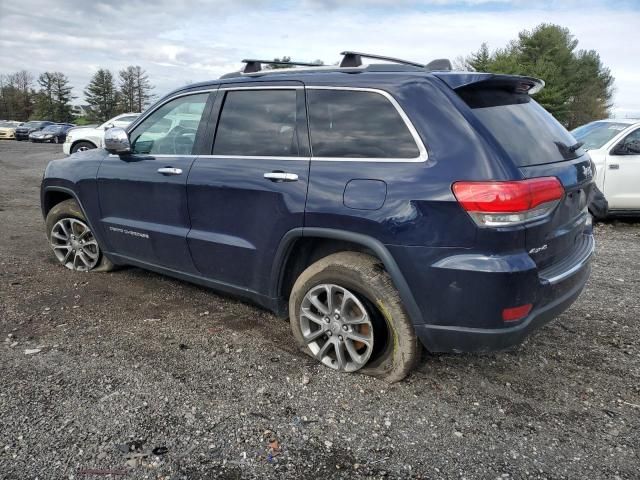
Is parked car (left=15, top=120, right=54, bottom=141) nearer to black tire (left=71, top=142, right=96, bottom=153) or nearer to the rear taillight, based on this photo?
black tire (left=71, top=142, right=96, bottom=153)

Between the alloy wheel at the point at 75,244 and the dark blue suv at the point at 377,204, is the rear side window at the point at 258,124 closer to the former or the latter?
the dark blue suv at the point at 377,204

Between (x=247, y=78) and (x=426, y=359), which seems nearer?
(x=426, y=359)

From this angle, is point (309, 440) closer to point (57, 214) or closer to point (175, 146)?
point (175, 146)

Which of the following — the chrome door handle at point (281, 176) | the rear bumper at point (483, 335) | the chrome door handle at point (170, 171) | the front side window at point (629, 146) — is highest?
the front side window at point (629, 146)

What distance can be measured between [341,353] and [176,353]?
3.70 ft

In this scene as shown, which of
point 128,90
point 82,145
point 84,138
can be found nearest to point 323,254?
point 84,138

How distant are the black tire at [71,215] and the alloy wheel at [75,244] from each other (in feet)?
0.10

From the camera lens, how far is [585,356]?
367 cm

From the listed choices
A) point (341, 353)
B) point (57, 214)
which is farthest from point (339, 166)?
point (57, 214)

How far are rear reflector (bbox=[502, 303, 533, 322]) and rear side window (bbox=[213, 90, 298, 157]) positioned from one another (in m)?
1.56

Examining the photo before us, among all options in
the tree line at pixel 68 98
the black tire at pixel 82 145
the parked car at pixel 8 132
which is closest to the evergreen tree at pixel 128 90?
the tree line at pixel 68 98

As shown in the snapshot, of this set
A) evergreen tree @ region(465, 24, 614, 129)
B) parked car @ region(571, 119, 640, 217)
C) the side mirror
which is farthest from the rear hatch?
evergreen tree @ region(465, 24, 614, 129)

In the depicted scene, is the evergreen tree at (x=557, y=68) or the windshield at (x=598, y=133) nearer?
the windshield at (x=598, y=133)

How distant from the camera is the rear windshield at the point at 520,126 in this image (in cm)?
289
